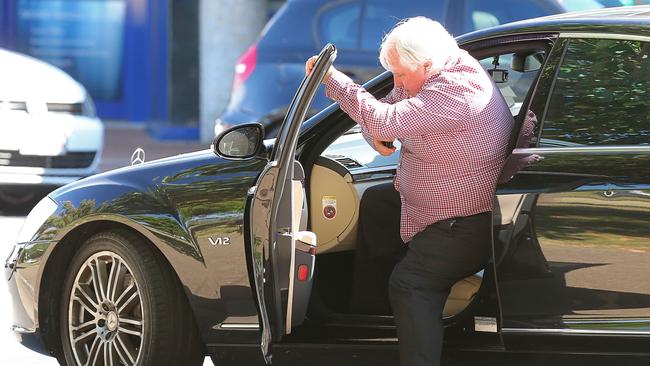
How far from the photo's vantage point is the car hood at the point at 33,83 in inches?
407

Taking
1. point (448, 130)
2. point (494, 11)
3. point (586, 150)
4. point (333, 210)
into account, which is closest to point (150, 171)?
point (333, 210)

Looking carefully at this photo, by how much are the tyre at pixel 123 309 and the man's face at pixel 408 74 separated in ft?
3.58

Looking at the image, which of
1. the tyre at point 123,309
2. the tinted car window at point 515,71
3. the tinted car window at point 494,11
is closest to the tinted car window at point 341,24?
the tinted car window at point 494,11

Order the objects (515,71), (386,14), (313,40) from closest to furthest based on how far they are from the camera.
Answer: (515,71)
(386,14)
(313,40)

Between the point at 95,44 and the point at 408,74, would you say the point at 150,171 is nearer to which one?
the point at 408,74

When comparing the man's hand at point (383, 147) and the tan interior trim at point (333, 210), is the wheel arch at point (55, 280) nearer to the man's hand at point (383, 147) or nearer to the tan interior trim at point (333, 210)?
the tan interior trim at point (333, 210)

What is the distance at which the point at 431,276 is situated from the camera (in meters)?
4.43

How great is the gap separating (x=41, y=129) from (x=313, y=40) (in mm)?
2133

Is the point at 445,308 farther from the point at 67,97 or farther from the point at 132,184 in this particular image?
the point at 67,97

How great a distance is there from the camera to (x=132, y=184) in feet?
16.2

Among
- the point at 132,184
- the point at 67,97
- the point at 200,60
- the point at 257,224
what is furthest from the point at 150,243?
the point at 200,60

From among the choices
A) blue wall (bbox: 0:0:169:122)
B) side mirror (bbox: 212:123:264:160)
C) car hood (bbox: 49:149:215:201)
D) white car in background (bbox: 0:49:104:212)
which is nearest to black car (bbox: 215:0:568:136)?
white car in background (bbox: 0:49:104:212)

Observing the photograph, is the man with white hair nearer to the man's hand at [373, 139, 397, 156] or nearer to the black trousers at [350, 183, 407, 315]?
the man's hand at [373, 139, 397, 156]

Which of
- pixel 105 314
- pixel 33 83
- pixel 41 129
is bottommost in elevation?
pixel 41 129
